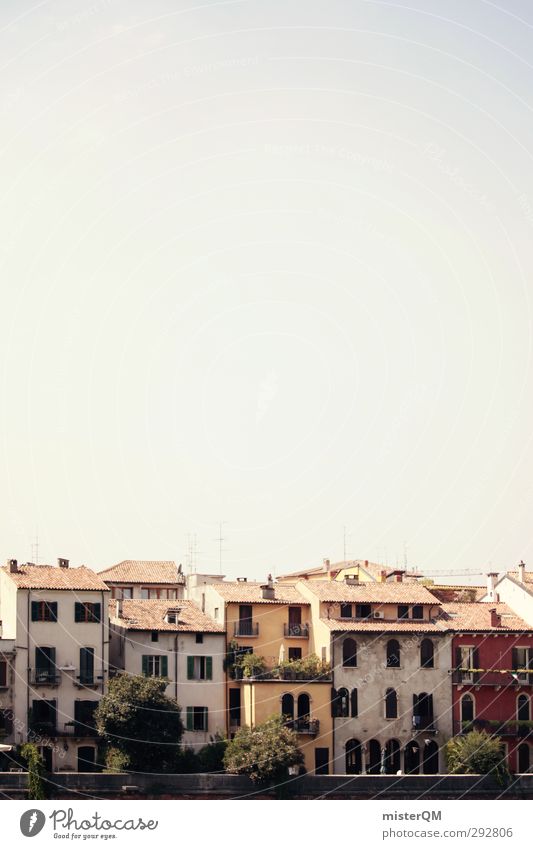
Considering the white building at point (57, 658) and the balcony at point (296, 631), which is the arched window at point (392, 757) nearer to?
the balcony at point (296, 631)

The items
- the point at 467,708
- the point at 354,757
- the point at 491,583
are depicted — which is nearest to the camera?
the point at 354,757

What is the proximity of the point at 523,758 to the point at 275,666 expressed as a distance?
1545 cm

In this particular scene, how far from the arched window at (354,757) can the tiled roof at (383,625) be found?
21.8 feet

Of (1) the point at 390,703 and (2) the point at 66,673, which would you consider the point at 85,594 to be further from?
(1) the point at 390,703

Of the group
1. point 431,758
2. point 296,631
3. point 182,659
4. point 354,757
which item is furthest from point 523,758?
point 182,659

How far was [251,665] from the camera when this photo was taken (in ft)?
323

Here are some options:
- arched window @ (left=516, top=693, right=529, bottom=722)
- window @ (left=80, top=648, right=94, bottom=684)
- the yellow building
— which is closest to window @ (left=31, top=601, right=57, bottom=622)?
window @ (left=80, top=648, right=94, bottom=684)

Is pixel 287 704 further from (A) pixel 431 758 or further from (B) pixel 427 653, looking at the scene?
(B) pixel 427 653

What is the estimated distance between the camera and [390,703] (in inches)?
3907

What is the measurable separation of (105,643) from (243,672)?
8446 millimetres

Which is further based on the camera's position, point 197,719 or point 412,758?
point 412,758

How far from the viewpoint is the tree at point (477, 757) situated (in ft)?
312

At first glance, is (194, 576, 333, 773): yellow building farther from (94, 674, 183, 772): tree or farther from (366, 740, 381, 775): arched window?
(94, 674, 183, 772): tree

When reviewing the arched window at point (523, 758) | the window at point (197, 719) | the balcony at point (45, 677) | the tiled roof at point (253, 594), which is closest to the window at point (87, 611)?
the balcony at point (45, 677)
